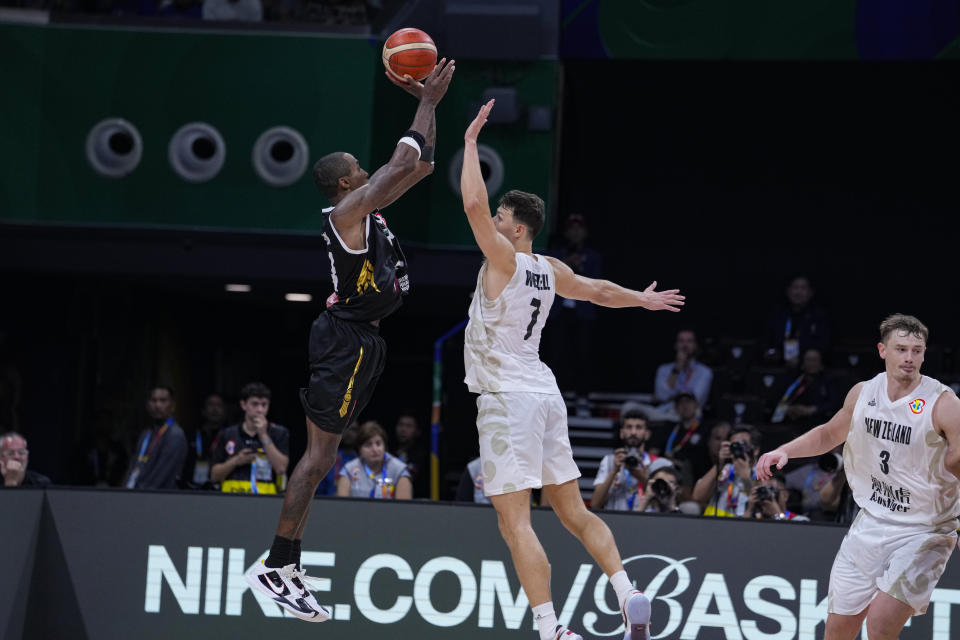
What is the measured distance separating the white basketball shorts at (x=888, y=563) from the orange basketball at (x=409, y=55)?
136 inches

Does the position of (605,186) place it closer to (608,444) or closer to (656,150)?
(656,150)

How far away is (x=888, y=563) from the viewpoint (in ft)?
23.1

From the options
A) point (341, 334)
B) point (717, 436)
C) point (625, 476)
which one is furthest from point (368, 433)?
point (341, 334)

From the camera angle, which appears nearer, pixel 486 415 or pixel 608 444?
pixel 486 415

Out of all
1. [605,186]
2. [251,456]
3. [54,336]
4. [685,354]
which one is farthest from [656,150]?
[251,456]

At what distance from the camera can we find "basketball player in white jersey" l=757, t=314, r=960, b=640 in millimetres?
6938

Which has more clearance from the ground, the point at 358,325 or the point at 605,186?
the point at 605,186

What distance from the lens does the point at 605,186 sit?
61.6 ft

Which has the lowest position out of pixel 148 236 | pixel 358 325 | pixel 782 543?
pixel 782 543

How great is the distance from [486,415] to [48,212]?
874 cm

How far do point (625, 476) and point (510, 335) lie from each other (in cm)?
345

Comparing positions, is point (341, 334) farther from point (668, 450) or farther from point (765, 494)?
point (668, 450)

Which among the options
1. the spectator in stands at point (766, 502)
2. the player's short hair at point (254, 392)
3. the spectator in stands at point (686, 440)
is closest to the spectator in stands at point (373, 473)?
the player's short hair at point (254, 392)

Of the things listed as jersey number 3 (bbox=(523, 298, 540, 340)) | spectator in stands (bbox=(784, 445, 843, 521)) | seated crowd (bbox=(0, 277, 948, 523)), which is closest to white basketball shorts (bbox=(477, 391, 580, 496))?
jersey number 3 (bbox=(523, 298, 540, 340))
